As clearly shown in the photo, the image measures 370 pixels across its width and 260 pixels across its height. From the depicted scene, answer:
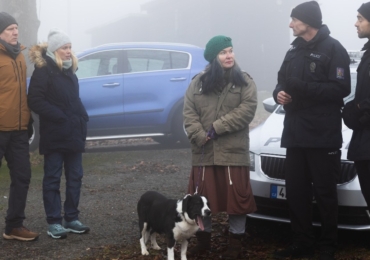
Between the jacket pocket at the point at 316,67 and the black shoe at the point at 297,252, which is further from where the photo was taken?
the black shoe at the point at 297,252

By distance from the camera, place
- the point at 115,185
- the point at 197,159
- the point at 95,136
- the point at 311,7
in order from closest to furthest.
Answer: the point at 311,7
the point at 197,159
the point at 115,185
the point at 95,136

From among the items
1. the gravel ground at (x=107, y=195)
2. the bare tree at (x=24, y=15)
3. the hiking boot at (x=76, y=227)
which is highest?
the bare tree at (x=24, y=15)

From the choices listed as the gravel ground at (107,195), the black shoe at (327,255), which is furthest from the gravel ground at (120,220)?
the black shoe at (327,255)

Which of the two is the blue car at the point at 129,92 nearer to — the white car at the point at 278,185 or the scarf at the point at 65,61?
the scarf at the point at 65,61

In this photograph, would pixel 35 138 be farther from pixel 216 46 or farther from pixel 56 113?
pixel 216 46

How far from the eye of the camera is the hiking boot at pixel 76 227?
6512 millimetres

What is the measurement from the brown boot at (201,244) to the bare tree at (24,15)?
1218 centimetres

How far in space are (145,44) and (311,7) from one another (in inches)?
277

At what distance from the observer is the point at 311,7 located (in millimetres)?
5281

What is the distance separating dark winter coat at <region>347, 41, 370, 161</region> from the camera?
16.4 feet

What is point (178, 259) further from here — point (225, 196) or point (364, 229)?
point (364, 229)

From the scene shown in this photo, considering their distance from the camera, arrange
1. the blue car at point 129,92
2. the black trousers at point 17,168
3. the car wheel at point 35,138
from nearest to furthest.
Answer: the black trousers at point 17,168, the car wheel at point 35,138, the blue car at point 129,92

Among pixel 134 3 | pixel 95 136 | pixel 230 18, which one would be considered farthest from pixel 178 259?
pixel 134 3

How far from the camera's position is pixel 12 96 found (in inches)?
239
